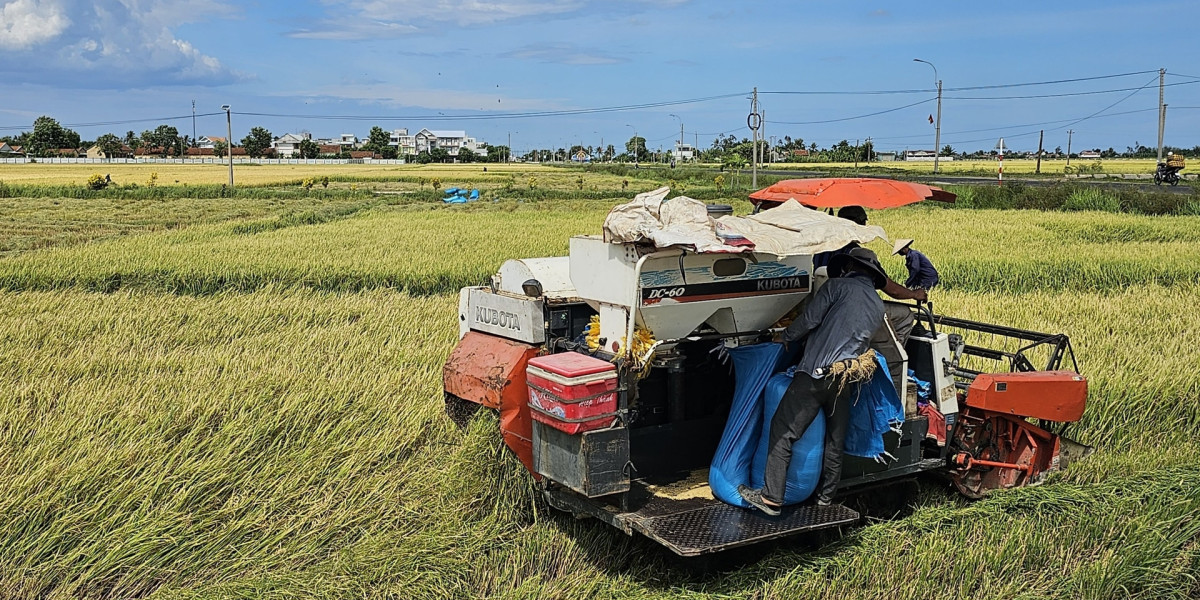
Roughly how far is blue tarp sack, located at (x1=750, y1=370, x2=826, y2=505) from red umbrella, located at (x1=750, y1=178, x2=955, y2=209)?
42.9 inches

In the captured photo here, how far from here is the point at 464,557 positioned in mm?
5344

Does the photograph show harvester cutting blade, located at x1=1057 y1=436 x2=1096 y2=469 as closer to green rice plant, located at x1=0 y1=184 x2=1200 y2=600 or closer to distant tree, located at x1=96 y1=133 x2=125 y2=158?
green rice plant, located at x1=0 y1=184 x2=1200 y2=600

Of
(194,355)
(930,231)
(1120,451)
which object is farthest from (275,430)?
(930,231)

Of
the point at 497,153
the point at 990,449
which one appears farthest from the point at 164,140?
the point at 990,449

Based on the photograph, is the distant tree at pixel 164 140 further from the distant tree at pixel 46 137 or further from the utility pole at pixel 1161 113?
the utility pole at pixel 1161 113

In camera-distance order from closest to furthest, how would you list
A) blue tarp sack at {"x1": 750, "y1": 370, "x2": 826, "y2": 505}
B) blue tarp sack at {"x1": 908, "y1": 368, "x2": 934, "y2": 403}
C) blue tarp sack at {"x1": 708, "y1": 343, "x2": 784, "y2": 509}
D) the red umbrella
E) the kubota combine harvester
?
the kubota combine harvester → blue tarp sack at {"x1": 750, "y1": 370, "x2": 826, "y2": 505} → blue tarp sack at {"x1": 708, "y1": 343, "x2": 784, "y2": 509} → the red umbrella → blue tarp sack at {"x1": 908, "y1": 368, "x2": 934, "y2": 403}

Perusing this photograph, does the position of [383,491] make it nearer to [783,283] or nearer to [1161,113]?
[783,283]

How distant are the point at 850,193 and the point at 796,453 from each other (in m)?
1.72

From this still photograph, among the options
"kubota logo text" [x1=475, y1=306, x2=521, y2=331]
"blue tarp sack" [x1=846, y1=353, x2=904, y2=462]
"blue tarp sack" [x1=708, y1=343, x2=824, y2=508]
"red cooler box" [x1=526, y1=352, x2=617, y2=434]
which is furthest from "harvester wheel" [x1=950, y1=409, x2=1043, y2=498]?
"kubota logo text" [x1=475, y1=306, x2=521, y2=331]

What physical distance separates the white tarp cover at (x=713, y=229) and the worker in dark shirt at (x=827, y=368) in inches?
A: 8.5

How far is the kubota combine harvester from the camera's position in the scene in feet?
16.3

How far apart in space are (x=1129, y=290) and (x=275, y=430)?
10.6m

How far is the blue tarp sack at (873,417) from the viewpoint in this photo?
18.1 feet

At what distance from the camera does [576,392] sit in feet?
15.9
